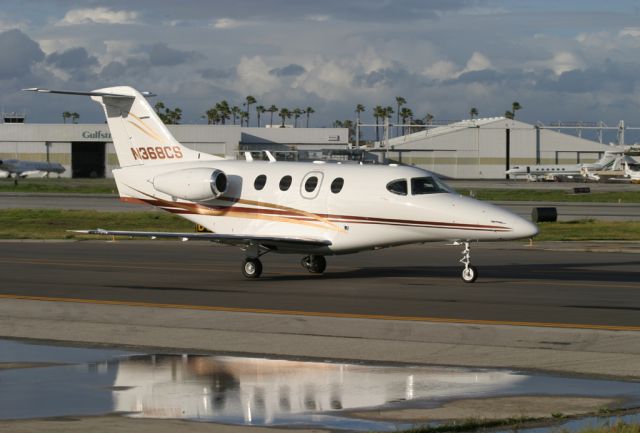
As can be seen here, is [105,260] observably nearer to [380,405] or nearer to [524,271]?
[524,271]

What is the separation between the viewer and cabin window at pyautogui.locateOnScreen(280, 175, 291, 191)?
26603 mm

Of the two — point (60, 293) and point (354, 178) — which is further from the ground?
point (354, 178)

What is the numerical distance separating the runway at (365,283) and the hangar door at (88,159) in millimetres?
106138

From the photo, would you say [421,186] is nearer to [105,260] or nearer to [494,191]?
[105,260]

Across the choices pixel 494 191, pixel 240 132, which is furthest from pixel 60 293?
pixel 240 132

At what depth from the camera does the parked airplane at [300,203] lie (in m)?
24.4

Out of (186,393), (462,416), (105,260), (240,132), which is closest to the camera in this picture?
(462,416)

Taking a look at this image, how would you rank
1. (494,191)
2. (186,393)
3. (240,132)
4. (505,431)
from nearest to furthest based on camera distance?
1. (505,431)
2. (186,393)
3. (494,191)
4. (240,132)

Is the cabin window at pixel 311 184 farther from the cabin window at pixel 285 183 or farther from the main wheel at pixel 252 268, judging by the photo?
the main wheel at pixel 252 268

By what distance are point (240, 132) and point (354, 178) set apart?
105932 mm

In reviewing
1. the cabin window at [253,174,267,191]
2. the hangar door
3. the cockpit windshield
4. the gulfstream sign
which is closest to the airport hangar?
the hangar door

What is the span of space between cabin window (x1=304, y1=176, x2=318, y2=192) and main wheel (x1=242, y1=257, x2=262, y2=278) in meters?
2.07

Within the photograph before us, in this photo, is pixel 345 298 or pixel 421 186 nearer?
pixel 345 298

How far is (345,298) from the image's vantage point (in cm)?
2158
